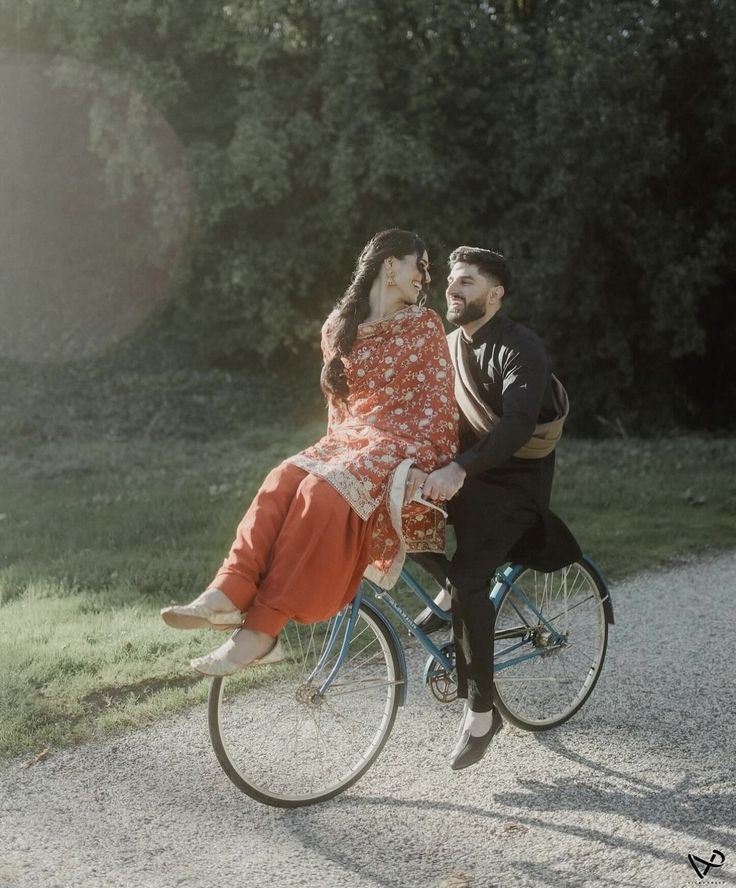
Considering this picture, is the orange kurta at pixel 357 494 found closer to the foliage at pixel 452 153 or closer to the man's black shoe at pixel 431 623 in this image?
the man's black shoe at pixel 431 623

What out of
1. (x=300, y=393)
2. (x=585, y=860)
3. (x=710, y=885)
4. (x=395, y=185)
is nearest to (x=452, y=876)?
(x=585, y=860)

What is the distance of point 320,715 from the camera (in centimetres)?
381

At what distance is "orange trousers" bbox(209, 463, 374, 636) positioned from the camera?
3.24m

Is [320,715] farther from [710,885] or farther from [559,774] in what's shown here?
[710,885]

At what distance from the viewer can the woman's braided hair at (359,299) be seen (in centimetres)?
366

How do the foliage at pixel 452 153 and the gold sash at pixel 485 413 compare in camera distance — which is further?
the foliage at pixel 452 153

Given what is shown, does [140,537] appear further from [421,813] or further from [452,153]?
[452,153]

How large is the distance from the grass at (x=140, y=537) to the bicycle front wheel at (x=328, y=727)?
0.81m

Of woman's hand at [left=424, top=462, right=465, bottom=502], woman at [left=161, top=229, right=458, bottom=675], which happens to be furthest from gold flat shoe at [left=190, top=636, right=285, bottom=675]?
woman's hand at [left=424, top=462, right=465, bottom=502]

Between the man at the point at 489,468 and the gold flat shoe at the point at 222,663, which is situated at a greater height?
the man at the point at 489,468

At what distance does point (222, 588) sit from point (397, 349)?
106 cm

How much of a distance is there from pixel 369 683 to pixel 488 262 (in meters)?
1.64

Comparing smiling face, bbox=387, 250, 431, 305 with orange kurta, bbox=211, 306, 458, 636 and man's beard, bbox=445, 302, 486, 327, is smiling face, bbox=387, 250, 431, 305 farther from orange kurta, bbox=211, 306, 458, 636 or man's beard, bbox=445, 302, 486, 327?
man's beard, bbox=445, 302, 486, 327

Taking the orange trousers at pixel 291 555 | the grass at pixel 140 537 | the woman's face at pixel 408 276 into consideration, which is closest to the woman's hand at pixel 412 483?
the orange trousers at pixel 291 555
